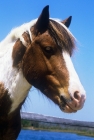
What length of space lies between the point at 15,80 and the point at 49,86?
1.57 feet

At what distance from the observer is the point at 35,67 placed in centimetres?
413

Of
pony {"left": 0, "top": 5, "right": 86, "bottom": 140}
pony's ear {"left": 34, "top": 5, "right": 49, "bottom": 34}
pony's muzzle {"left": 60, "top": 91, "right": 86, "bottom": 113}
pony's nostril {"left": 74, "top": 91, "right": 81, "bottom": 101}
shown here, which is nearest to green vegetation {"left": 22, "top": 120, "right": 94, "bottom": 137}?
pony {"left": 0, "top": 5, "right": 86, "bottom": 140}

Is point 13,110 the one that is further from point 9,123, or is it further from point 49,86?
point 49,86

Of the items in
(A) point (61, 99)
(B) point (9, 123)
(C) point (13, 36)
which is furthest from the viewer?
(C) point (13, 36)

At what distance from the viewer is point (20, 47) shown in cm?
428

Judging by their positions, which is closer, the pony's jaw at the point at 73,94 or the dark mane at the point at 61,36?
the pony's jaw at the point at 73,94

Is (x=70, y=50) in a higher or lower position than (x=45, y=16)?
lower

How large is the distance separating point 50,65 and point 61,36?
0.42 metres

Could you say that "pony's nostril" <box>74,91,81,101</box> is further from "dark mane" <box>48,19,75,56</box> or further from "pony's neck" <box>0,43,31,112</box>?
"pony's neck" <box>0,43,31,112</box>

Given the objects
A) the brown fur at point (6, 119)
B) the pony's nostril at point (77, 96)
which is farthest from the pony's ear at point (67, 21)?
the pony's nostril at point (77, 96)

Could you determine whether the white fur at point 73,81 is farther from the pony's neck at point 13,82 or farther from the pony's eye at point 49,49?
the pony's neck at point 13,82

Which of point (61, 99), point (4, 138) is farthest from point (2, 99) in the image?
point (61, 99)

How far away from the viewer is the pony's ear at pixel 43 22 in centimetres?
421

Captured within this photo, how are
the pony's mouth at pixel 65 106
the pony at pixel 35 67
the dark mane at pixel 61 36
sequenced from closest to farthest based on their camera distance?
1. the pony's mouth at pixel 65 106
2. the pony at pixel 35 67
3. the dark mane at pixel 61 36
